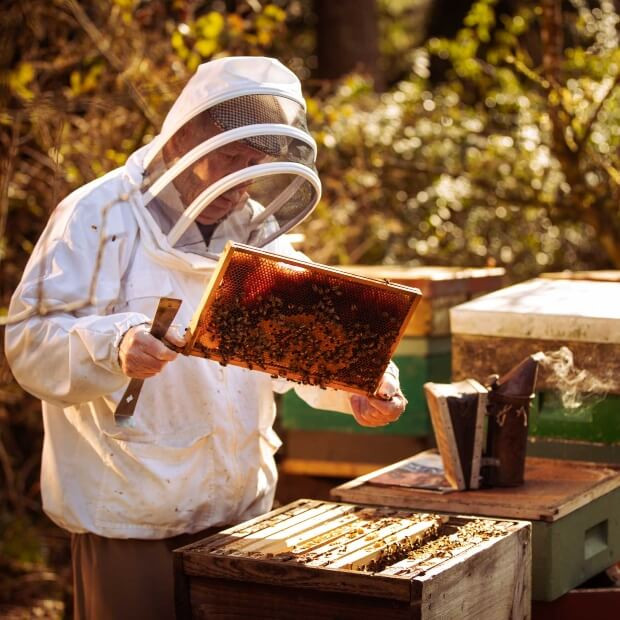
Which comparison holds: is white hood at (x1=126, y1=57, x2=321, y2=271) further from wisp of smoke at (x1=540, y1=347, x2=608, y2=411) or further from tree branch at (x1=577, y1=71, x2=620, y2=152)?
tree branch at (x1=577, y1=71, x2=620, y2=152)

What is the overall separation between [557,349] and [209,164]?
1253mm

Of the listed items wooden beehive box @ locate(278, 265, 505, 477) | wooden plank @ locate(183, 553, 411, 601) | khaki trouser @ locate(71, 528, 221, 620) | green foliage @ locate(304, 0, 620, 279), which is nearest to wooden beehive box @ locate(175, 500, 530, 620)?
wooden plank @ locate(183, 553, 411, 601)

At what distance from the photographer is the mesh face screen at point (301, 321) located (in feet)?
8.85

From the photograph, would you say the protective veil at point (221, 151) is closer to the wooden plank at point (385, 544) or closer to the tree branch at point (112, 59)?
the wooden plank at point (385, 544)

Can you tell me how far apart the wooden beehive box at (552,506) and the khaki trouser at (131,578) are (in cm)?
52

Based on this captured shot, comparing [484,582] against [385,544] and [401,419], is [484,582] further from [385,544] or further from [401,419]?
[401,419]

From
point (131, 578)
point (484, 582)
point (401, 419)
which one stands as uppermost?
point (401, 419)

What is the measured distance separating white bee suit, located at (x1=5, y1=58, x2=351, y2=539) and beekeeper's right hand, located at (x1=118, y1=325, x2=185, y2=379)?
0.74ft

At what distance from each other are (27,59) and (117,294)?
153 inches

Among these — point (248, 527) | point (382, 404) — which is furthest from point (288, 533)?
point (382, 404)

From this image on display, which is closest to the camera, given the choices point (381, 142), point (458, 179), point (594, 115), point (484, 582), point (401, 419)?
point (484, 582)

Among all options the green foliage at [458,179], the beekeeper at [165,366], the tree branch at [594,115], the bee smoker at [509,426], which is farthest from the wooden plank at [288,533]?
the green foliage at [458,179]

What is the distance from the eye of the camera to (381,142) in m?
7.22

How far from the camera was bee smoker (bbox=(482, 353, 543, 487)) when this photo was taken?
327cm
